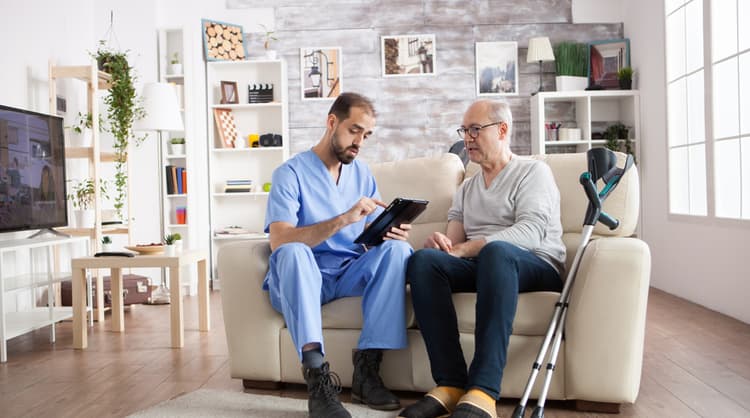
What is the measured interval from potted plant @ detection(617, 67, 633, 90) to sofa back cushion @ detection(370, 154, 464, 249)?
3.00 metres

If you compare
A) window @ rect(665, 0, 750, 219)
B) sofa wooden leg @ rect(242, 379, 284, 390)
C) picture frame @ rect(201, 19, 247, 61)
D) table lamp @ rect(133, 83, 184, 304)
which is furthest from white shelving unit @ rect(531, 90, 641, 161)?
sofa wooden leg @ rect(242, 379, 284, 390)

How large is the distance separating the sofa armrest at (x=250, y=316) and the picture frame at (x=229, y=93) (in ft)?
11.5

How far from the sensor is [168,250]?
3.69m

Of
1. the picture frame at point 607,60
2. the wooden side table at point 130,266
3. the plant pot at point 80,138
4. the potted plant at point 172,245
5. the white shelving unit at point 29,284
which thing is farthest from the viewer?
the picture frame at point 607,60

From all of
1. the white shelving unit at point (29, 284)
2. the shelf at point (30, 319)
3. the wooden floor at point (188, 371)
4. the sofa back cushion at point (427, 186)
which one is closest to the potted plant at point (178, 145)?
the white shelving unit at point (29, 284)

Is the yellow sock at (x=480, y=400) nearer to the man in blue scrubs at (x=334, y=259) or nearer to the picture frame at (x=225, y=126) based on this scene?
the man in blue scrubs at (x=334, y=259)

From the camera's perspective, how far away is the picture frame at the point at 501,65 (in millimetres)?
5867

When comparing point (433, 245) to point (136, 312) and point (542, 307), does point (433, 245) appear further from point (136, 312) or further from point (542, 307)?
point (136, 312)

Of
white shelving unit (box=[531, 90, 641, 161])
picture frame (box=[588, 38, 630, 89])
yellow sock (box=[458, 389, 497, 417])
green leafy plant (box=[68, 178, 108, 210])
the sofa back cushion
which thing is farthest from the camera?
picture frame (box=[588, 38, 630, 89])

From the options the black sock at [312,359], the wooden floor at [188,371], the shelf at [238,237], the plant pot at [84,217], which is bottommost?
the wooden floor at [188,371]

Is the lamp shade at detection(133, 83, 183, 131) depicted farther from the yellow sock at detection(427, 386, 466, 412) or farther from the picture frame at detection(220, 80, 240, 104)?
the yellow sock at detection(427, 386, 466, 412)

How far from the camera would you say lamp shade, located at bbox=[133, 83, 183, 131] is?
16.4 ft

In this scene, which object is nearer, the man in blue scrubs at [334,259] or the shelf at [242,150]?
the man in blue scrubs at [334,259]

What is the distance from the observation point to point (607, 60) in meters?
5.73
